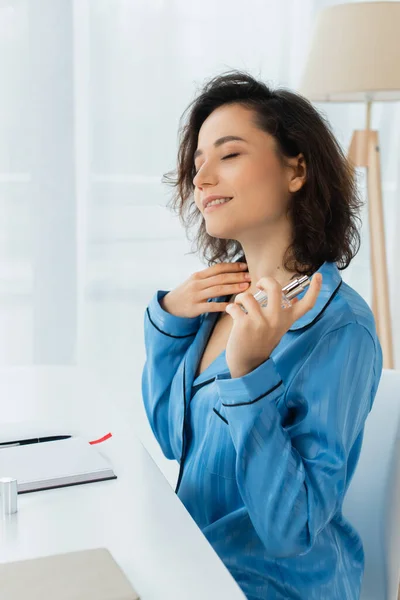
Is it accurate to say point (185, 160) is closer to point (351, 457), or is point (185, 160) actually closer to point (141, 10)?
point (351, 457)

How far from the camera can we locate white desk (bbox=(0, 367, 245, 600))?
2.36ft

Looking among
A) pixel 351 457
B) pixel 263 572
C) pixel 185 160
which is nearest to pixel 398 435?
pixel 351 457

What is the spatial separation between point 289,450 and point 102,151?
1.79 meters

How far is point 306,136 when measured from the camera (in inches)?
47.5

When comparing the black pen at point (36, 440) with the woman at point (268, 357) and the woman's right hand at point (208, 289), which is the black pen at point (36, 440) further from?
the woman's right hand at point (208, 289)

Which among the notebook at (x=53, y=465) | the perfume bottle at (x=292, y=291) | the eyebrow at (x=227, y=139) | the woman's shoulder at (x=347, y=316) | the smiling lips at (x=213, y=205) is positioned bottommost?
the notebook at (x=53, y=465)

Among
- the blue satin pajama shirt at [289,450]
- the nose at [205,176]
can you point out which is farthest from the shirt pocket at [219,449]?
the nose at [205,176]

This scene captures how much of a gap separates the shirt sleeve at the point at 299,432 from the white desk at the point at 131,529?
0.12 metres

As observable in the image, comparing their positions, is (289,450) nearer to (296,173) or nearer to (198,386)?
(198,386)

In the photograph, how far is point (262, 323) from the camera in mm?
914

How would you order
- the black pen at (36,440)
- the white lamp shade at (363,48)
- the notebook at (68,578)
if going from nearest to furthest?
the notebook at (68,578) < the black pen at (36,440) < the white lamp shade at (363,48)

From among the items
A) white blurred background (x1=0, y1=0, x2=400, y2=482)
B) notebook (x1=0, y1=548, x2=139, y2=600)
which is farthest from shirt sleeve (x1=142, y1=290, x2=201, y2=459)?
white blurred background (x1=0, y1=0, x2=400, y2=482)

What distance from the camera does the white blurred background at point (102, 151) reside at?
2473 millimetres

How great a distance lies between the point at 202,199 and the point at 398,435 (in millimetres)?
470
